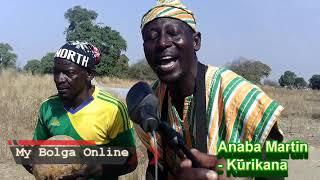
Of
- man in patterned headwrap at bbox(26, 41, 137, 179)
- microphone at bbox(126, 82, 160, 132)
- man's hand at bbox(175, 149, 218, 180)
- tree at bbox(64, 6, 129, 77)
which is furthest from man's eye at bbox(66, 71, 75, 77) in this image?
tree at bbox(64, 6, 129, 77)

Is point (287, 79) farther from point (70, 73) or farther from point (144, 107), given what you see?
point (144, 107)

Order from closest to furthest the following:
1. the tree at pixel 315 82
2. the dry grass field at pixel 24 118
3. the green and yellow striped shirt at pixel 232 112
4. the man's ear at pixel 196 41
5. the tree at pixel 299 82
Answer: the green and yellow striped shirt at pixel 232 112, the man's ear at pixel 196 41, the dry grass field at pixel 24 118, the tree at pixel 315 82, the tree at pixel 299 82

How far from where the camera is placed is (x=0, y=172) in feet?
25.6

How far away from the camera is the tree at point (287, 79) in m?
68.6

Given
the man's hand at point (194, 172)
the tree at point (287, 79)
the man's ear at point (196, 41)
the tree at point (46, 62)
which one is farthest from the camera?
the tree at point (287, 79)

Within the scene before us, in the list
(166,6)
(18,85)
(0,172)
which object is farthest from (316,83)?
(166,6)

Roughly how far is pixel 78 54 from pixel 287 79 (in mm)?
68102

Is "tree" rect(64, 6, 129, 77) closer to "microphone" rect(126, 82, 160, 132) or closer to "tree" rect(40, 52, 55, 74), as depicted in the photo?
"tree" rect(40, 52, 55, 74)

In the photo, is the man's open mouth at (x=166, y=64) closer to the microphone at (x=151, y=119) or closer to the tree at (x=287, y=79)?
the microphone at (x=151, y=119)

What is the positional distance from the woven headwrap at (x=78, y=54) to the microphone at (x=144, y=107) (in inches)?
79.9

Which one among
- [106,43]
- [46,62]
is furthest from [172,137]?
[46,62]

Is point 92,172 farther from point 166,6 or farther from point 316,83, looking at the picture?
point 316,83

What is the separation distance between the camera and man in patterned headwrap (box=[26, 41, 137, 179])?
3633 millimetres

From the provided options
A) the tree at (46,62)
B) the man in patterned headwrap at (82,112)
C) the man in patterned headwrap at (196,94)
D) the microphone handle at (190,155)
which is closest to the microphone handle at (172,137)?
the microphone handle at (190,155)
